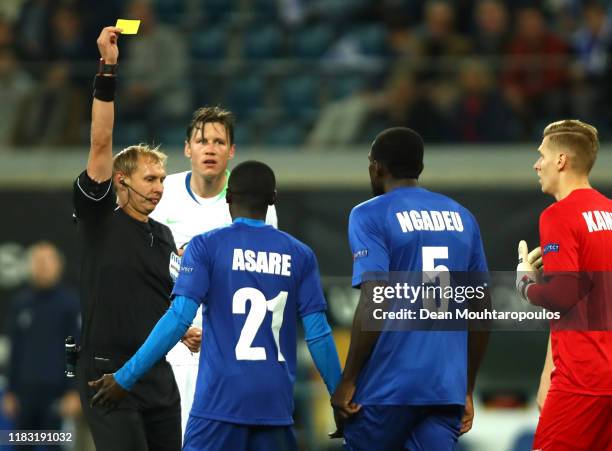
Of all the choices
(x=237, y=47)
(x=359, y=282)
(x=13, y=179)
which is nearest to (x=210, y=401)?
(x=359, y=282)

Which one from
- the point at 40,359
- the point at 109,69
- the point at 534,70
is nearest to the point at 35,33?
the point at 40,359

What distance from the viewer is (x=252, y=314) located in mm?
5680

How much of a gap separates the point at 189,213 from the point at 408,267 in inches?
76.6

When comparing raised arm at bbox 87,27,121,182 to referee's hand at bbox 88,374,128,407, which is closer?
referee's hand at bbox 88,374,128,407

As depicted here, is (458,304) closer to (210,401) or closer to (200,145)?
(210,401)

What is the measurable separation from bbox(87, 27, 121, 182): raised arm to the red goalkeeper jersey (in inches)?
82.0

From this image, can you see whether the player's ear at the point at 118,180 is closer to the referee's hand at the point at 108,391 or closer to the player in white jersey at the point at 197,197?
the player in white jersey at the point at 197,197

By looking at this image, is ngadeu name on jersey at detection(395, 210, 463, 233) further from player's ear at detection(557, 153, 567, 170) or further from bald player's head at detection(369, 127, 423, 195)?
player's ear at detection(557, 153, 567, 170)


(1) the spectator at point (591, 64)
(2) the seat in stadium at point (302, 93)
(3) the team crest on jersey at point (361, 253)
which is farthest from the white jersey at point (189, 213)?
(1) the spectator at point (591, 64)

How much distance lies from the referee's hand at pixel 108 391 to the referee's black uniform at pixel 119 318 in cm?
38

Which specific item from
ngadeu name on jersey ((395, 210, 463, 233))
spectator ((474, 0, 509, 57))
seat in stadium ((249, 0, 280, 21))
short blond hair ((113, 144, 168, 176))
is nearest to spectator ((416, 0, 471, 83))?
spectator ((474, 0, 509, 57))

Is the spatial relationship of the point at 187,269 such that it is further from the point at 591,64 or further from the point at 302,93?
the point at 591,64

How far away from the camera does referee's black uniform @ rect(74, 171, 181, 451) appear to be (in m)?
6.26

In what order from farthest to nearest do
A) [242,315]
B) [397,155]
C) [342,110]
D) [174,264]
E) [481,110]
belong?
1. [342,110]
2. [481,110]
3. [174,264]
4. [397,155]
5. [242,315]
